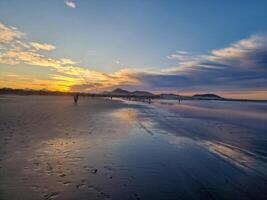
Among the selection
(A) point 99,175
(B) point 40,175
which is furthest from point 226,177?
(B) point 40,175

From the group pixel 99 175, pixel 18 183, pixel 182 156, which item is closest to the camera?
pixel 18 183

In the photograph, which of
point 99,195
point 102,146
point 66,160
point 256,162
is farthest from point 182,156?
point 99,195

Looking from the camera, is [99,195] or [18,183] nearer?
[99,195]

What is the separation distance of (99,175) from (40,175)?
5.82ft

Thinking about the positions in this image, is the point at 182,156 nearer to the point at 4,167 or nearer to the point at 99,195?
the point at 99,195

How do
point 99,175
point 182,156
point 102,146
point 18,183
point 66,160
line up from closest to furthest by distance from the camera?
point 18,183, point 99,175, point 66,160, point 182,156, point 102,146

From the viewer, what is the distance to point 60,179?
24.8 ft

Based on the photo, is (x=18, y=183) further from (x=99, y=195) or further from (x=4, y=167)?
(x=99, y=195)

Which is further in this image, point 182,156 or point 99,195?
point 182,156

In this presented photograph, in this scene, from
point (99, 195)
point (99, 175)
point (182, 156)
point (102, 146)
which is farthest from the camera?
point (102, 146)

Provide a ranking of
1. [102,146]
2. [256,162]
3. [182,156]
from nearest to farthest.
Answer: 1. [256,162]
2. [182,156]
3. [102,146]

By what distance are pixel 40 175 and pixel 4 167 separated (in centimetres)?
149

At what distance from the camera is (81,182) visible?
741 centimetres

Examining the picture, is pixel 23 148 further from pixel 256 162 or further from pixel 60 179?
pixel 256 162
